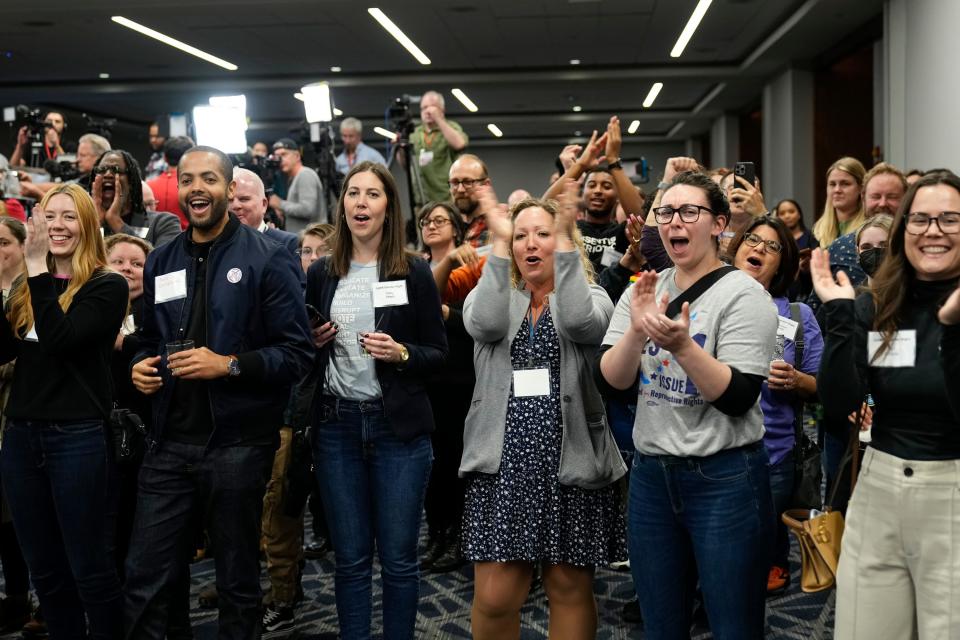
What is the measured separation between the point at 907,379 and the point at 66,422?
2168 millimetres

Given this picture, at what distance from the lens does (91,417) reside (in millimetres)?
2670

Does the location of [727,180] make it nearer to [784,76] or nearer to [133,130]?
[784,76]

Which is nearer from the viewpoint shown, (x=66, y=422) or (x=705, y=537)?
(x=705, y=537)

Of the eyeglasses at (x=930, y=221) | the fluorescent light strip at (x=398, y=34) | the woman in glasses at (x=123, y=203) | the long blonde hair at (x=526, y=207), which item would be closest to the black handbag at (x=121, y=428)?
the long blonde hair at (x=526, y=207)

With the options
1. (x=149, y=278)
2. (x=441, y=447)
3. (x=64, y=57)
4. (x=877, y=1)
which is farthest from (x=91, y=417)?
(x=64, y=57)

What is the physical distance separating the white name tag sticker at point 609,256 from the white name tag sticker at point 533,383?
1375mm

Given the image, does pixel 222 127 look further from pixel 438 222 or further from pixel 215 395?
pixel 215 395

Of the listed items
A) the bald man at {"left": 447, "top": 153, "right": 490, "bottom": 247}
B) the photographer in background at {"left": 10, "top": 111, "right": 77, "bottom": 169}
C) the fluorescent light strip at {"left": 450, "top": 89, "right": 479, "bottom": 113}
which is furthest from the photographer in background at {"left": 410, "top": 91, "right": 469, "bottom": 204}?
the fluorescent light strip at {"left": 450, "top": 89, "right": 479, "bottom": 113}

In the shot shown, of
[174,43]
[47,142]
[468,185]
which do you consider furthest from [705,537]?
[174,43]

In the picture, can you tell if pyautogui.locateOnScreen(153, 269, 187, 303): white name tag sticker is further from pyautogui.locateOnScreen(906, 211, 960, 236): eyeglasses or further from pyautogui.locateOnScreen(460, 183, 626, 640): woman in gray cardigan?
pyautogui.locateOnScreen(906, 211, 960, 236): eyeglasses

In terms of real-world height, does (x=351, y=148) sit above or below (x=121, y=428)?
above

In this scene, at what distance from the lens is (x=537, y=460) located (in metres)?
2.47

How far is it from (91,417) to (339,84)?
11.7m

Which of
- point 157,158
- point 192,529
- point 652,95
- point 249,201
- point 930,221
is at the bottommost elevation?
point 192,529
